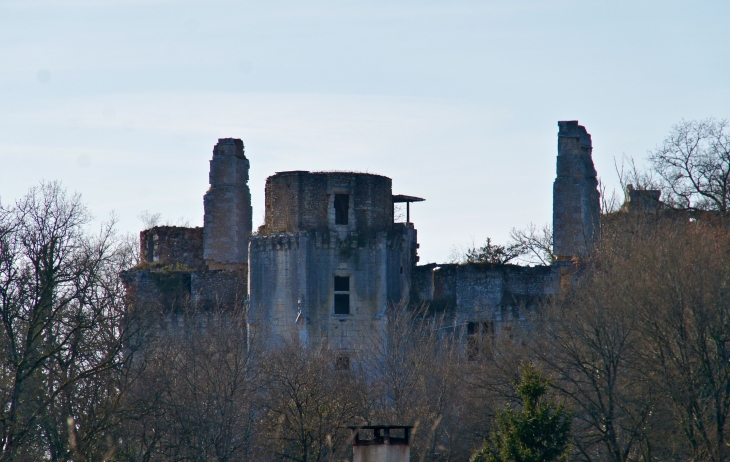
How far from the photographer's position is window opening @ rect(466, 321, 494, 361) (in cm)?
3791

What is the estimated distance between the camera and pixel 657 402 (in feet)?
92.6

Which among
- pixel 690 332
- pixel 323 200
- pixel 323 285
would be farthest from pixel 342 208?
pixel 690 332

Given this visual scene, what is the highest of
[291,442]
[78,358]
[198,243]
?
[198,243]

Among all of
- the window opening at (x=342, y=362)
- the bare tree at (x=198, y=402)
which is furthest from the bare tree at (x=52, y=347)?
the window opening at (x=342, y=362)

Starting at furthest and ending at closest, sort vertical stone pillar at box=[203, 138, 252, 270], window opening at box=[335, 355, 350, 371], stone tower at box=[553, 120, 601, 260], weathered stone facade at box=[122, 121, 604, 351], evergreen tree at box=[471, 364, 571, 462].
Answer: vertical stone pillar at box=[203, 138, 252, 270], stone tower at box=[553, 120, 601, 260], weathered stone facade at box=[122, 121, 604, 351], window opening at box=[335, 355, 350, 371], evergreen tree at box=[471, 364, 571, 462]

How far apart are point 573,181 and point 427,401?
1009 centimetres

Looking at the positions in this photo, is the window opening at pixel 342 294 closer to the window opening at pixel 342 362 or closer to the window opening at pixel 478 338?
the window opening at pixel 342 362

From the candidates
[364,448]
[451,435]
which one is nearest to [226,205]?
[451,435]

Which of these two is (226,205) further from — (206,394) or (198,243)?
(206,394)

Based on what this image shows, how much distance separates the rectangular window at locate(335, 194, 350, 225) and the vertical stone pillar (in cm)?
476

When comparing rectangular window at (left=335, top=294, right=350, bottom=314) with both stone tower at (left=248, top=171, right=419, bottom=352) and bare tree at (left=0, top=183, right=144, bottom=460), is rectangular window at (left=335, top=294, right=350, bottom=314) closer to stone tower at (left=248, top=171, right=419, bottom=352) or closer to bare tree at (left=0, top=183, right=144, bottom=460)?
stone tower at (left=248, top=171, right=419, bottom=352)

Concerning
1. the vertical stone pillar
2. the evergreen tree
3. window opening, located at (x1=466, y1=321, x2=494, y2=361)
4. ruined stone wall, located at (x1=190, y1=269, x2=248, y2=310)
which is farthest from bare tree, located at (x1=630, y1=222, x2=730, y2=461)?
the vertical stone pillar

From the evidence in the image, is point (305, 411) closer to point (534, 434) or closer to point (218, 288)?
point (534, 434)

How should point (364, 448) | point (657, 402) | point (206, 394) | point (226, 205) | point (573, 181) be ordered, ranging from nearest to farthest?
point (364, 448)
point (657, 402)
point (206, 394)
point (573, 181)
point (226, 205)
